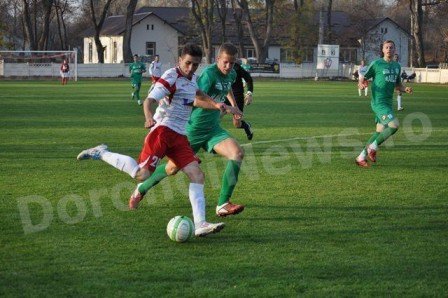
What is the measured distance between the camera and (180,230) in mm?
7664

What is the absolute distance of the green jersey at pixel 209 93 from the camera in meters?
9.24

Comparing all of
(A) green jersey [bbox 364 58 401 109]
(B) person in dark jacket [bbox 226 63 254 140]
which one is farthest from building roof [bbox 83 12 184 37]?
(A) green jersey [bbox 364 58 401 109]

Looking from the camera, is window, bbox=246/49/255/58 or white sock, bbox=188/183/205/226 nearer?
white sock, bbox=188/183/205/226

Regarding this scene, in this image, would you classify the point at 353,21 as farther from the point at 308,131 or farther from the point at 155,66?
the point at 308,131

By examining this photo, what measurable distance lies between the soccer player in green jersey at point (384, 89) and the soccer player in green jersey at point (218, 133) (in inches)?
199

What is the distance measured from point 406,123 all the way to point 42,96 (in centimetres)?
1728

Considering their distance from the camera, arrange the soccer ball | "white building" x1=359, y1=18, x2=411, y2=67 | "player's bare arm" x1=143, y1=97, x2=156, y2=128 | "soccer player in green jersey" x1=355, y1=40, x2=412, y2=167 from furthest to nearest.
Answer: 1. "white building" x1=359, y1=18, x2=411, y2=67
2. "soccer player in green jersey" x1=355, y1=40, x2=412, y2=167
3. the soccer ball
4. "player's bare arm" x1=143, y1=97, x2=156, y2=128

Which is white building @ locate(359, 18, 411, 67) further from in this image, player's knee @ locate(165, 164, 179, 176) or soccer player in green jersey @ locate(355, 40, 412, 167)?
player's knee @ locate(165, 164, 179, 176)

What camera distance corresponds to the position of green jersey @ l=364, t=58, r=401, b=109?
14.2 m

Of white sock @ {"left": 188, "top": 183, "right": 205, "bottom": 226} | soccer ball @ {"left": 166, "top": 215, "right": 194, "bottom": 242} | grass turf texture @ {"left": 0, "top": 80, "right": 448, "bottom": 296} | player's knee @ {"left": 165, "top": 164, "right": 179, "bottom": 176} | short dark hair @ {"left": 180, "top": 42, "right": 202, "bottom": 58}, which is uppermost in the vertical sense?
short dark hair @ {"left": 180, "top": 42, "right": 202, "bottom": 58}

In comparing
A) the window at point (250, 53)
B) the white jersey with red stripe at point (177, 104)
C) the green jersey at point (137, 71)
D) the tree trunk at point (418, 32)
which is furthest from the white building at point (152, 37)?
the white jersey with red stripe at point (177, 104)

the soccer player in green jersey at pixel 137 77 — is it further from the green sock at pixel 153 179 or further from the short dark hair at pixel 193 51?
the short dark hair at pixel 193 51

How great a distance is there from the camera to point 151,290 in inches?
241

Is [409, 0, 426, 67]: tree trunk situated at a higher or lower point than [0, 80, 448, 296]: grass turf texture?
higher
